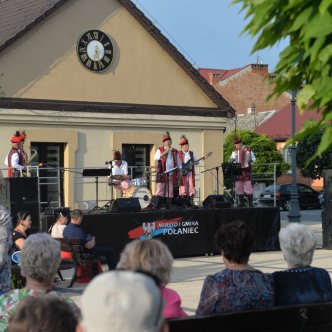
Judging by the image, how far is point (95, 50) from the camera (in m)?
23.6

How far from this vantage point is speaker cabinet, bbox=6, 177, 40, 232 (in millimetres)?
14391

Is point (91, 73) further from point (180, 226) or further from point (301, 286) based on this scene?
point (301, 286)

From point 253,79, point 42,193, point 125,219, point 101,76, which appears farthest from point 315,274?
point 253,79

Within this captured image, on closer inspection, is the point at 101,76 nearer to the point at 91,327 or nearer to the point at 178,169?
the point at 178,169

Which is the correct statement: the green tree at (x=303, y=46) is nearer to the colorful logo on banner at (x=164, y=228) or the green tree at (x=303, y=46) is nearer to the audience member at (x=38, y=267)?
the audience member at (x=38, y=267)

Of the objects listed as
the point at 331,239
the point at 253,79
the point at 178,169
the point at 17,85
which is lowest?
the point at 331,239

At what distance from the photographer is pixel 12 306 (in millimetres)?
4742

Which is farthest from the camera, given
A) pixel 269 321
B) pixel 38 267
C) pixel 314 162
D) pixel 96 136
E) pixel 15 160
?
pixel 314 162

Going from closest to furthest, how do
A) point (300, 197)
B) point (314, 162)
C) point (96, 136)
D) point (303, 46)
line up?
point (303, 46) → point (96, 136) → point (300, 197) → point (314, 162)

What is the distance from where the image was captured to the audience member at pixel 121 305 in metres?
2.32

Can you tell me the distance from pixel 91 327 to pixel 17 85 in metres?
19.9

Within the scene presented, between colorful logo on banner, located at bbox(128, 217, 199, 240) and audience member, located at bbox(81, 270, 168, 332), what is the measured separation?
13.8m

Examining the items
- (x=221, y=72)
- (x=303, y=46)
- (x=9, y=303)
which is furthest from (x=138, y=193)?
(x=221, y=72)

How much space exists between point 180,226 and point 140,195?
189 cm
